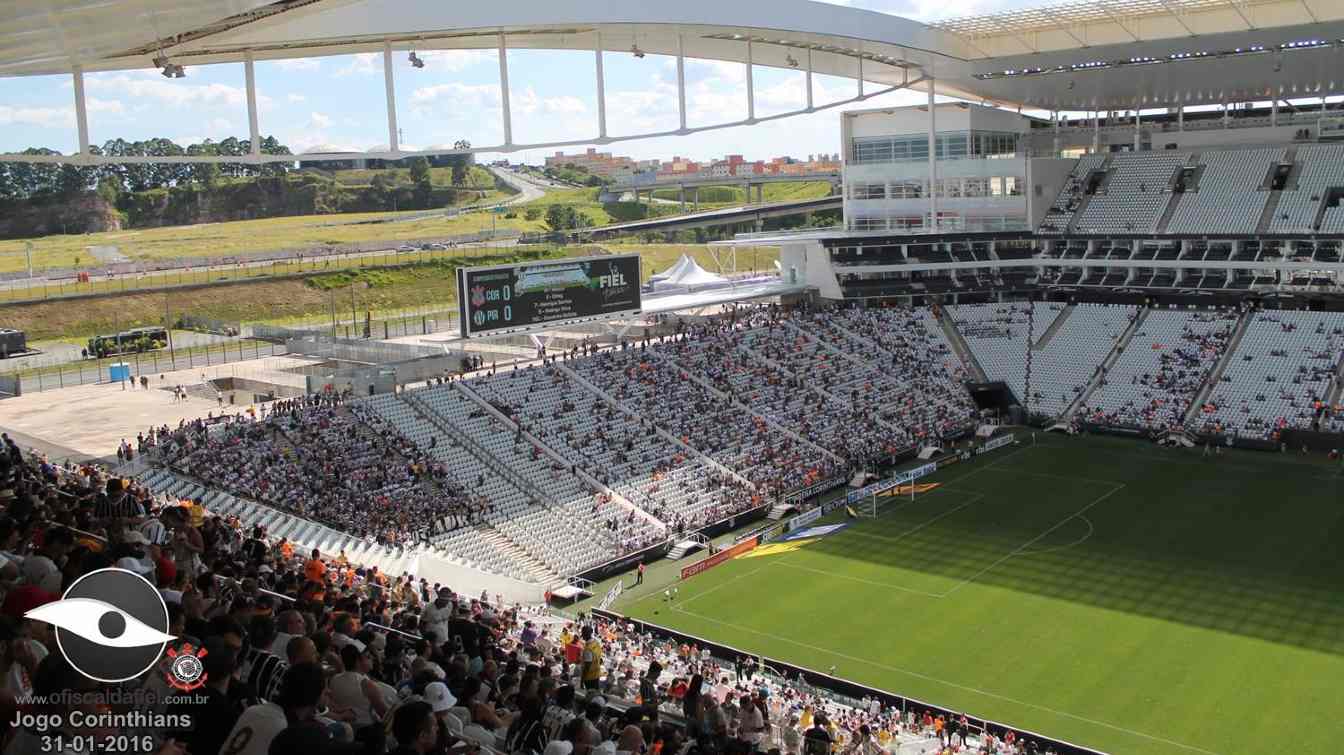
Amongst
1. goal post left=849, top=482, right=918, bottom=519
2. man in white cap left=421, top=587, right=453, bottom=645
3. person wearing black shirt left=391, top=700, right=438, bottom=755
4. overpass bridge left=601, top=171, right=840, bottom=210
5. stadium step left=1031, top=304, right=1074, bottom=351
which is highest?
overpass bridge left=601, top=171, right=840, bottom=210

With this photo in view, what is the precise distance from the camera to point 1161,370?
149 feet

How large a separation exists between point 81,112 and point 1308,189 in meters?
49.0

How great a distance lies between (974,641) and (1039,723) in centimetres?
409

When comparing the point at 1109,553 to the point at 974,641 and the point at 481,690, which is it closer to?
the point at 974,641

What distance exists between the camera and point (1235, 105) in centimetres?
5712

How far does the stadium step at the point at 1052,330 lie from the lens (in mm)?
49375

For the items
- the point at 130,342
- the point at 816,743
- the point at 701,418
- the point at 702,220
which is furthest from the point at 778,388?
the point at 702,220

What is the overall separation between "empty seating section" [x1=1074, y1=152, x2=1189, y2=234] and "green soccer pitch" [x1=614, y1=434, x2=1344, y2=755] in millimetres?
16429

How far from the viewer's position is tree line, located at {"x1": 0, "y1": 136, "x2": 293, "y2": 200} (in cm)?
7869

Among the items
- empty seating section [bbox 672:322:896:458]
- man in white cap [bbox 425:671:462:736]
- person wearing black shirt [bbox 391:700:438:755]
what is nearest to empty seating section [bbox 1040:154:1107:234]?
empty seating section [bbox 672:322:896:458]

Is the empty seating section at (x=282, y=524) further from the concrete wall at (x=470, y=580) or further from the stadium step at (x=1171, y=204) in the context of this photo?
the stadium step at (x=1171, y=204)

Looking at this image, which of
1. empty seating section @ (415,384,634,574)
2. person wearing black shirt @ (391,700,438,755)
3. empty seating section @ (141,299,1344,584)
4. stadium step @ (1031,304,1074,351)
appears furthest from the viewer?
stadium step @ (1031,304,1074,351)

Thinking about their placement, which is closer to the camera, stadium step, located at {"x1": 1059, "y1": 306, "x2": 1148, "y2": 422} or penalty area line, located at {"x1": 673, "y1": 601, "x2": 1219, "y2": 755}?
penalty area line, located at {"x1": 673, "y1": 601, "x2": 1219, "y2": 755}

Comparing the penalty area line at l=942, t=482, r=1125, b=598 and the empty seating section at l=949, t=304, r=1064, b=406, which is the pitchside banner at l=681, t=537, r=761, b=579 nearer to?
the penalty area line at l=942, t=482, r=1125, b=598
